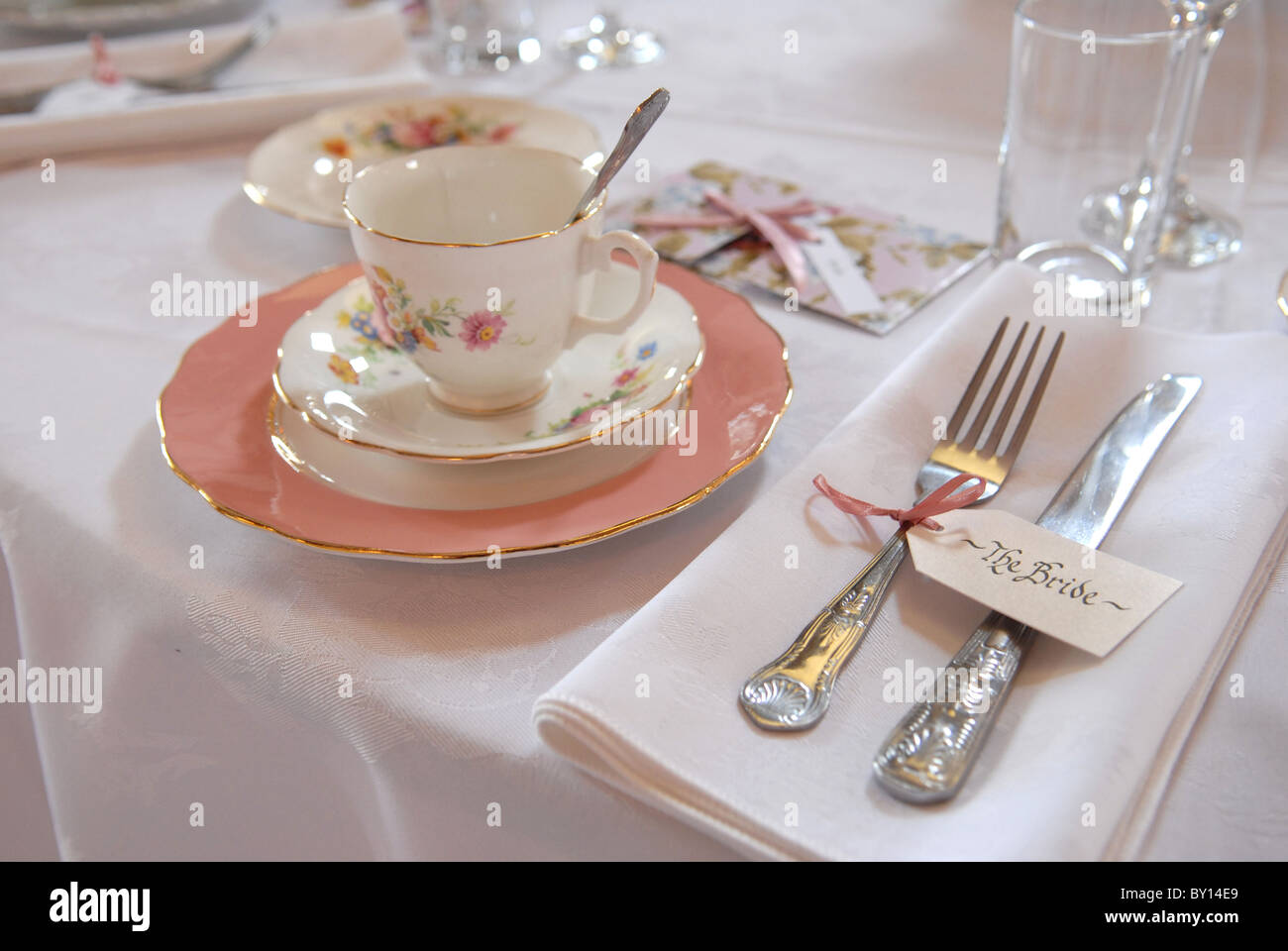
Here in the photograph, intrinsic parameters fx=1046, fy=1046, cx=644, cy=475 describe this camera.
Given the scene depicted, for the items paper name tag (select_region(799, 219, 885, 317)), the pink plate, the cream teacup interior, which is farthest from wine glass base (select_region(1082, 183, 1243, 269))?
the cream teacup interior

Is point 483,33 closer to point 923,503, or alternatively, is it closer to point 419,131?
point 419,131

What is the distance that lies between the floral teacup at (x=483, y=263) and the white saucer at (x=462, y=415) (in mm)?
14

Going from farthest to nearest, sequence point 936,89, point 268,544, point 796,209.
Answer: point 936,89
point 796,209
point 268,544

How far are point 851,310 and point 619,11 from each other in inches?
29.9

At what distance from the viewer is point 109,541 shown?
1.76ft

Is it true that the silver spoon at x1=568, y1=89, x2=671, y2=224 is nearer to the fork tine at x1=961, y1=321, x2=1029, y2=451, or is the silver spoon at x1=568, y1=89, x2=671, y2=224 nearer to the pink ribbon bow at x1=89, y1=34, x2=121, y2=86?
the fork tine at x1=961, y1=321, x2=1029, y2=451

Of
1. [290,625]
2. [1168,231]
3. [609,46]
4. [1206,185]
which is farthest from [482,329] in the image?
[609,46]

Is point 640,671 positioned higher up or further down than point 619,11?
further down

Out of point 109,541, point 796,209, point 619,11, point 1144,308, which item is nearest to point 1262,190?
point 1144,308

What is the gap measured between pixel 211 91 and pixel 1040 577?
3.10 feet

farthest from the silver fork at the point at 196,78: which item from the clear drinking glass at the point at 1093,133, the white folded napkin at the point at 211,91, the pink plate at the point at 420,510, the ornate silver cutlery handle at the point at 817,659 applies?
the ornate silver cutlery handle at the point at 817,659

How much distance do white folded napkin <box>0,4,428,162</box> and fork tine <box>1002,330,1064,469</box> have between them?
70 centimetres
